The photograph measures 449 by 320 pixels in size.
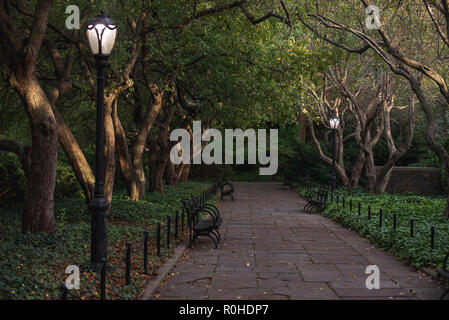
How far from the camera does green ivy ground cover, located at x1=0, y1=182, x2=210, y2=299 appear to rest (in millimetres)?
7043

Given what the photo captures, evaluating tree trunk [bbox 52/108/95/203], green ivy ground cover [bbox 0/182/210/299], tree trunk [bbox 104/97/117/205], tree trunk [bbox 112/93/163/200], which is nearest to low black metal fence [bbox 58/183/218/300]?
green ivy ground cover [bbox 0/182/210/299]

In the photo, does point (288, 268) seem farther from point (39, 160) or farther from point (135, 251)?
point (39, 160)

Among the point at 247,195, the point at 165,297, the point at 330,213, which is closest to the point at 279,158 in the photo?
the point at 247,195

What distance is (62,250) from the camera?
32.0ft

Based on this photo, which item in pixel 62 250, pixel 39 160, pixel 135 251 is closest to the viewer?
pixel 62 250

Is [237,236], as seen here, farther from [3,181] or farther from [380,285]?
[3,181]

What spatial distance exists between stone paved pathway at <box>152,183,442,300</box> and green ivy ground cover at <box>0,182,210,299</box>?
0.77 meters

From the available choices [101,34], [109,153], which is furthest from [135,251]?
[109,153]

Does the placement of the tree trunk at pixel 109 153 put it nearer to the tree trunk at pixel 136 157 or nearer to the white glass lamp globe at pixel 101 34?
the tree trunk at pixel 136 157

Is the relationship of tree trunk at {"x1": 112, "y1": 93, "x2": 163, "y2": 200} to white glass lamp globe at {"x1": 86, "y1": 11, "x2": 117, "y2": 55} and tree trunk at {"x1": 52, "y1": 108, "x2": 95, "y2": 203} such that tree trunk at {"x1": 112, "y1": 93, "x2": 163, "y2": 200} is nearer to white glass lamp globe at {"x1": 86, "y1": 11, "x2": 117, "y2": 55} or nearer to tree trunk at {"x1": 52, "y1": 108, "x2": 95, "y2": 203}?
tree trunk at {"x1": 52, "y1": 108, "x2": 95, "y2": 203}

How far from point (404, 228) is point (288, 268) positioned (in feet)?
15.1

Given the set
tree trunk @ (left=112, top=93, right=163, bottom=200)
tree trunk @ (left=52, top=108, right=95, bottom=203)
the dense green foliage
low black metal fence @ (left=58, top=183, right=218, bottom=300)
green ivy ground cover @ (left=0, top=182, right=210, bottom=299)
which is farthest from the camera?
tree trunk @ (left=112, top=93, right=163, bottom=200)

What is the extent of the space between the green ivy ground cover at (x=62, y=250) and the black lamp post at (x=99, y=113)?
39 cm

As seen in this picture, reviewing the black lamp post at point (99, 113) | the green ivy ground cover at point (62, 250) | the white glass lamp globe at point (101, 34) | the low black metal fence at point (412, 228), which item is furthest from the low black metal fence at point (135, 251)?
the low black metal fence at point (412, 228)
